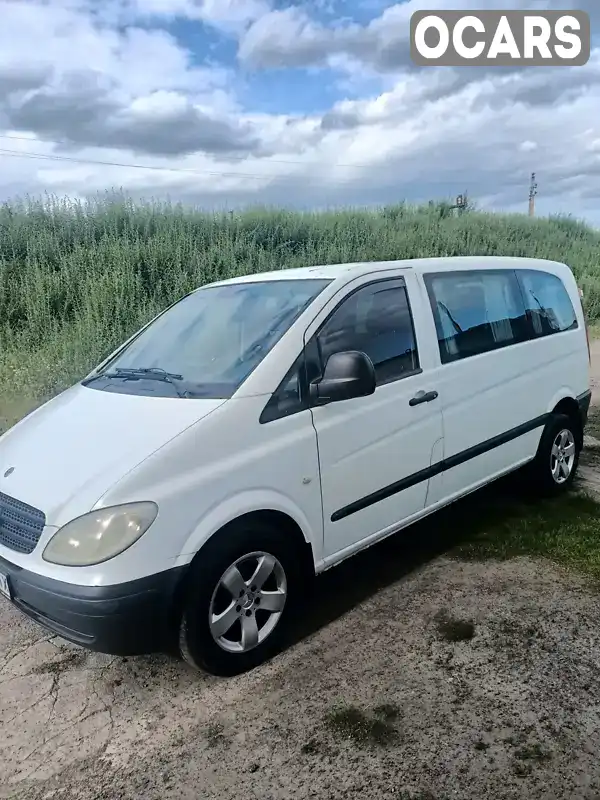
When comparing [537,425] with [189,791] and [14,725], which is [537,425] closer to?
[189,791]

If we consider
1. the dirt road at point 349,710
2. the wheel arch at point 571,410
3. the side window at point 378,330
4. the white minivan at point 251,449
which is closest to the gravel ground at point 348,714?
the dirt road at point 349,710

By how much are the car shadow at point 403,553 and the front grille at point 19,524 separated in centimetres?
127

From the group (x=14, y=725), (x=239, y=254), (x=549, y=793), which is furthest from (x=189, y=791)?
(x=239, y=254)

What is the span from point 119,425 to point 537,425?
2.99 metres

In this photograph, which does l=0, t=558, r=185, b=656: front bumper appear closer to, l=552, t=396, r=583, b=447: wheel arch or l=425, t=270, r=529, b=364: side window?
l=425, t=270, r=529, b=364: side window

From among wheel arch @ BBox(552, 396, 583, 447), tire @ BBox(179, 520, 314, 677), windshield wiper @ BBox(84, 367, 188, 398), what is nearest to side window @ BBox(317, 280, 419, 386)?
windshield wiper @ BBox(84, 367, 188, 398)

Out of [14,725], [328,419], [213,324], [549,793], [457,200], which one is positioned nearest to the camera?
[549,793]

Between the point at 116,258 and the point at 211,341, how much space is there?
806cm

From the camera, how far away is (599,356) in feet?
40.1

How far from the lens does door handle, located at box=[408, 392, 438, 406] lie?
3477 millimetres

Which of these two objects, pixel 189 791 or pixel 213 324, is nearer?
pixel 189 791

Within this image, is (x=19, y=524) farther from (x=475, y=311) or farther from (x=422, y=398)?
(x=475, y=311)

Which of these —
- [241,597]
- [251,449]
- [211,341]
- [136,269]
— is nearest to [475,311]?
[211,341]

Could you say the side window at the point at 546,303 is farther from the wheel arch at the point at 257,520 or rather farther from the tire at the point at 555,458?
the wheel arch at the point at 257,520
